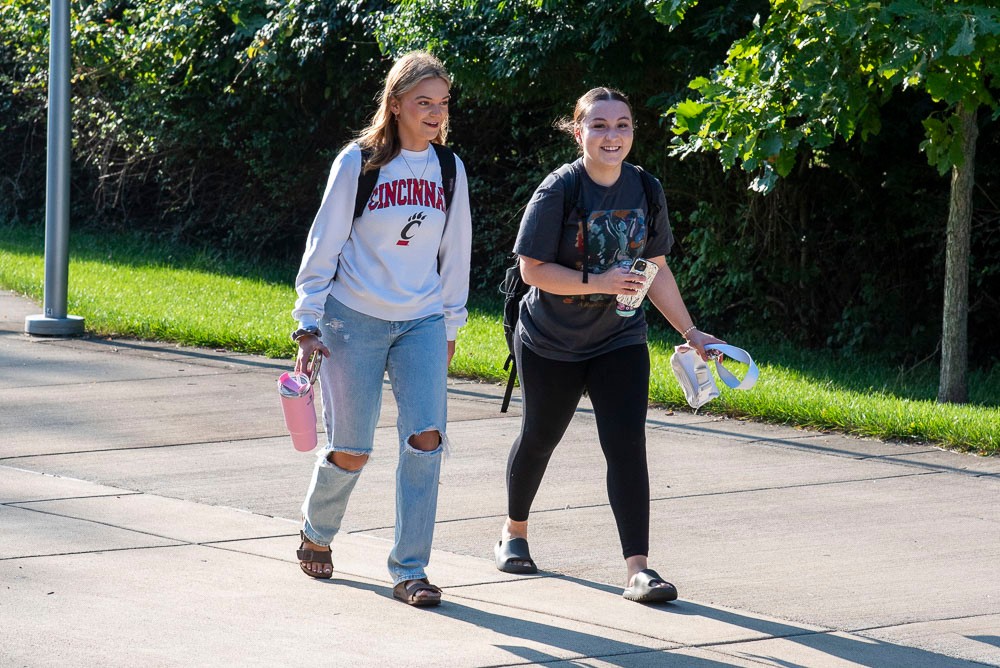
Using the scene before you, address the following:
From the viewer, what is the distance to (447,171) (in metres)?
4.96

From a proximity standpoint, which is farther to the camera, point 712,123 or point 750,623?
point 712,123

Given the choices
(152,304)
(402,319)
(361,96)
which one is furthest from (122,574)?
(361,96)

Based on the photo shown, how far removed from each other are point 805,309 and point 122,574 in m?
8.66

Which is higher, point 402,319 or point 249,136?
point 249,136

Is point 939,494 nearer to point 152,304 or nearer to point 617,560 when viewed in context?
point 617,560

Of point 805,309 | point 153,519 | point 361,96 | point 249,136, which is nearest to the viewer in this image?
point 153,519

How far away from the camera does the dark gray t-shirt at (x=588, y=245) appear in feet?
16.5

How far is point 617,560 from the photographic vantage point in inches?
215

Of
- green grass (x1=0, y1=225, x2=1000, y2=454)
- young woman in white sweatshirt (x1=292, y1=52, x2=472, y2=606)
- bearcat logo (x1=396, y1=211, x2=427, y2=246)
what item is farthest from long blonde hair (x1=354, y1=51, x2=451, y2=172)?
green grass (x1=0, y1=225, x2=1000, y2=454)

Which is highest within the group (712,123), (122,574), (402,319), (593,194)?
(712,123)

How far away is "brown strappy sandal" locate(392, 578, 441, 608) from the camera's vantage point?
4.72m

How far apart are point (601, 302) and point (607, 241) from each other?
0.72 ft

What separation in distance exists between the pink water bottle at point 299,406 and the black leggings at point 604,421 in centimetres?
91

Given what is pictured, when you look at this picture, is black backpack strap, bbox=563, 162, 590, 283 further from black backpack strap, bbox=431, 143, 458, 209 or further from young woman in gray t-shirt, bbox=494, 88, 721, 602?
black backpack strap, bbox=431, 143, 458, 209
